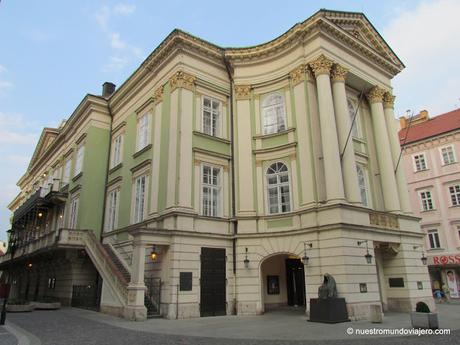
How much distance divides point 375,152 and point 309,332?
12767 mm

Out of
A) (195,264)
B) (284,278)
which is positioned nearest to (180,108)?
(195,264)

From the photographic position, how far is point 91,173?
26.1m

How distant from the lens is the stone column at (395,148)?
69.2ft

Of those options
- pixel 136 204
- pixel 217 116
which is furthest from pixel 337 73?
pixel 136 204

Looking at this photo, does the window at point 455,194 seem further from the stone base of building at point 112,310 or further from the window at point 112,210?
the stone base of building at point 112,310

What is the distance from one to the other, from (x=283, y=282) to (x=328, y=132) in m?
8.32

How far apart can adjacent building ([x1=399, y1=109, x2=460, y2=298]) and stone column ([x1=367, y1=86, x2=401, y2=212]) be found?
1185 centimetres

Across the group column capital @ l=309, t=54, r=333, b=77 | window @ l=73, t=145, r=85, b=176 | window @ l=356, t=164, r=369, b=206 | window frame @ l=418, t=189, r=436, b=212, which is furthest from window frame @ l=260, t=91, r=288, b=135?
window frame @ l=418, t=189, r=436, b=212

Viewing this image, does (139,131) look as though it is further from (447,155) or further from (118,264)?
(447,155)

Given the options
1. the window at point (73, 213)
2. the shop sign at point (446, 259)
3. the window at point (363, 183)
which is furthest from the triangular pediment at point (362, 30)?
the window at point (73, 213)

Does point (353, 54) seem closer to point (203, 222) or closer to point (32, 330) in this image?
point (203, 222)

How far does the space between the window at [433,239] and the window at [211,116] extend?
2395cm

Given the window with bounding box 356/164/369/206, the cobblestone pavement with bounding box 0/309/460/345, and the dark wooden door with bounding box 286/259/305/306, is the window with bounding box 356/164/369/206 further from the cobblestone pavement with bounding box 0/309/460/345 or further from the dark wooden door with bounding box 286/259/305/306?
the cobblestone pavement with bounding box 0/309/460/345

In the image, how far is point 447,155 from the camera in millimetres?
33812
